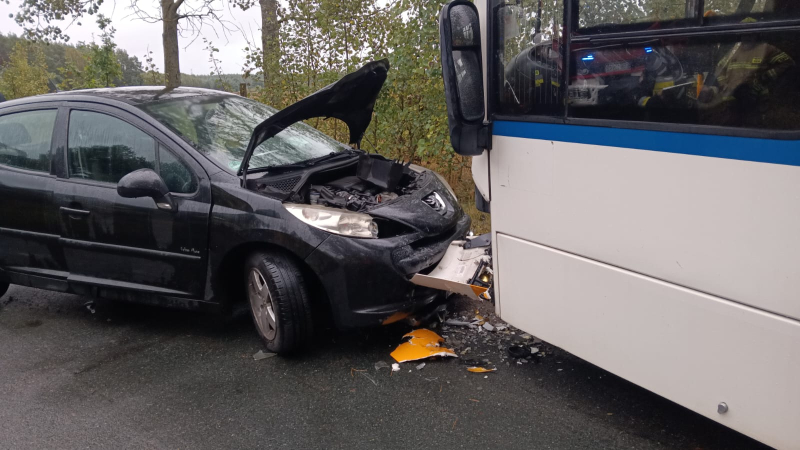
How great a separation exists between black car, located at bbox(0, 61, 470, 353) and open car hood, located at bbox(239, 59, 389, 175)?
2cm

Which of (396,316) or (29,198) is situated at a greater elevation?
(29,198)

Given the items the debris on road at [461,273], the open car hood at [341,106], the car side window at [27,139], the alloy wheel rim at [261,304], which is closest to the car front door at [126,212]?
the car side window at [27,139]

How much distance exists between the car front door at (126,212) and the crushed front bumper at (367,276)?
0.95 metres

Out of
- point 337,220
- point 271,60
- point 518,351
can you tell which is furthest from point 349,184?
point 271,60

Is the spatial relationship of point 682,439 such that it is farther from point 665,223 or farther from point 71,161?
point 71,161

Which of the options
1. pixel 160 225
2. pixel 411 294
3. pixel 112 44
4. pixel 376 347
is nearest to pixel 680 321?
pixel 411 294

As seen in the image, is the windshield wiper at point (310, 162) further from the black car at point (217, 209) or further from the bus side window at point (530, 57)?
the bus side window at point (530, 57)

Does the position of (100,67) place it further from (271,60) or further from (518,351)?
(518,351)

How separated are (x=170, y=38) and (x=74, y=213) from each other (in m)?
7.63

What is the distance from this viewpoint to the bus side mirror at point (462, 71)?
3.27 metres

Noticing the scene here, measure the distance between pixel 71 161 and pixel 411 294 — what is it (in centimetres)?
277

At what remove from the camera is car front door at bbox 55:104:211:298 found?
4289mm

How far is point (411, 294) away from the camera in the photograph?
4074 millimetres

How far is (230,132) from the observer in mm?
4766
